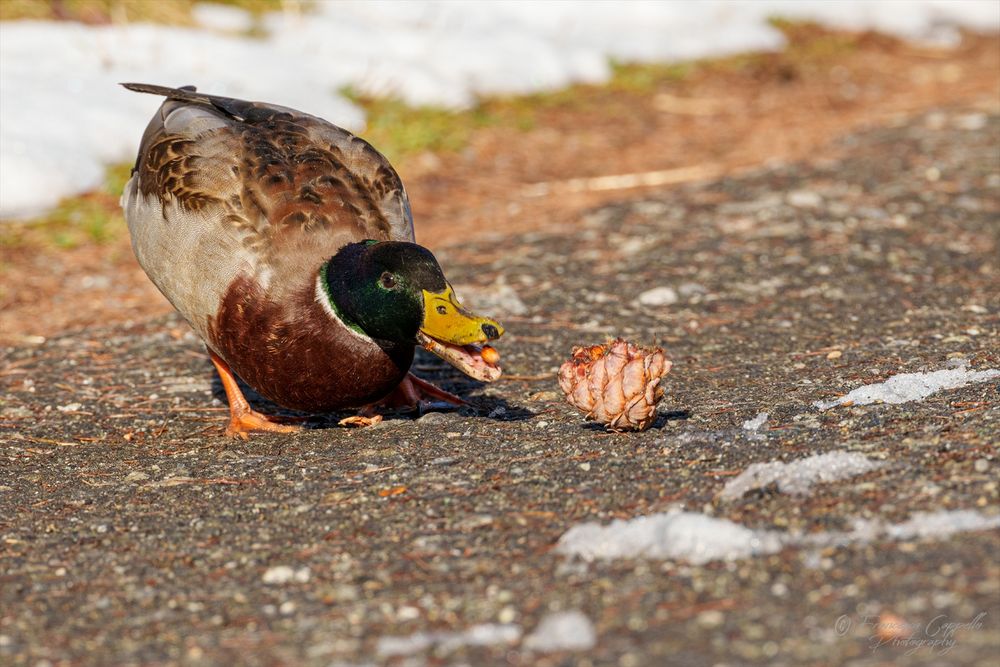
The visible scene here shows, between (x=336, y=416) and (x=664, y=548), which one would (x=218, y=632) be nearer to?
(x=664, y=548)

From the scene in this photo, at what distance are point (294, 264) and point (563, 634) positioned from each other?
6.59 ft

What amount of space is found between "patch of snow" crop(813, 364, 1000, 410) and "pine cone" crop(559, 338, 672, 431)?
25.6 inches

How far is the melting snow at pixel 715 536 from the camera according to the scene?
121 inches

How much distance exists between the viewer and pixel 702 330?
565cm

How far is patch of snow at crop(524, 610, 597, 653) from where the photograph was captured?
9.06ft

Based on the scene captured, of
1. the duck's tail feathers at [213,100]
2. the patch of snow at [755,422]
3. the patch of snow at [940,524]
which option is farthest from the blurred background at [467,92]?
the patch of snow at [940,524]

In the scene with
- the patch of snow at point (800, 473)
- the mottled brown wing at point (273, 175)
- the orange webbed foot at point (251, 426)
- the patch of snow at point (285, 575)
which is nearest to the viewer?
the patch of snow at point (285, 575)

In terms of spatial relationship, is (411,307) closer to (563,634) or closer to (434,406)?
(434,406)

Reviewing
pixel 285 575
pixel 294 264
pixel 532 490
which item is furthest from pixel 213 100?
pixel 285 575

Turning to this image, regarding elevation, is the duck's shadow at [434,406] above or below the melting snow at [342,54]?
below

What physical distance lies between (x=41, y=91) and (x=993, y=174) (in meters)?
6.79

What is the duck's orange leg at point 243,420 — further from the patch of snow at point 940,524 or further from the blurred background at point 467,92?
the patch of snow at point 940,524

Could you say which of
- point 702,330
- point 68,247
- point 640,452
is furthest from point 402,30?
point 640,452

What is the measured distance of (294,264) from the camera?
170 inches
